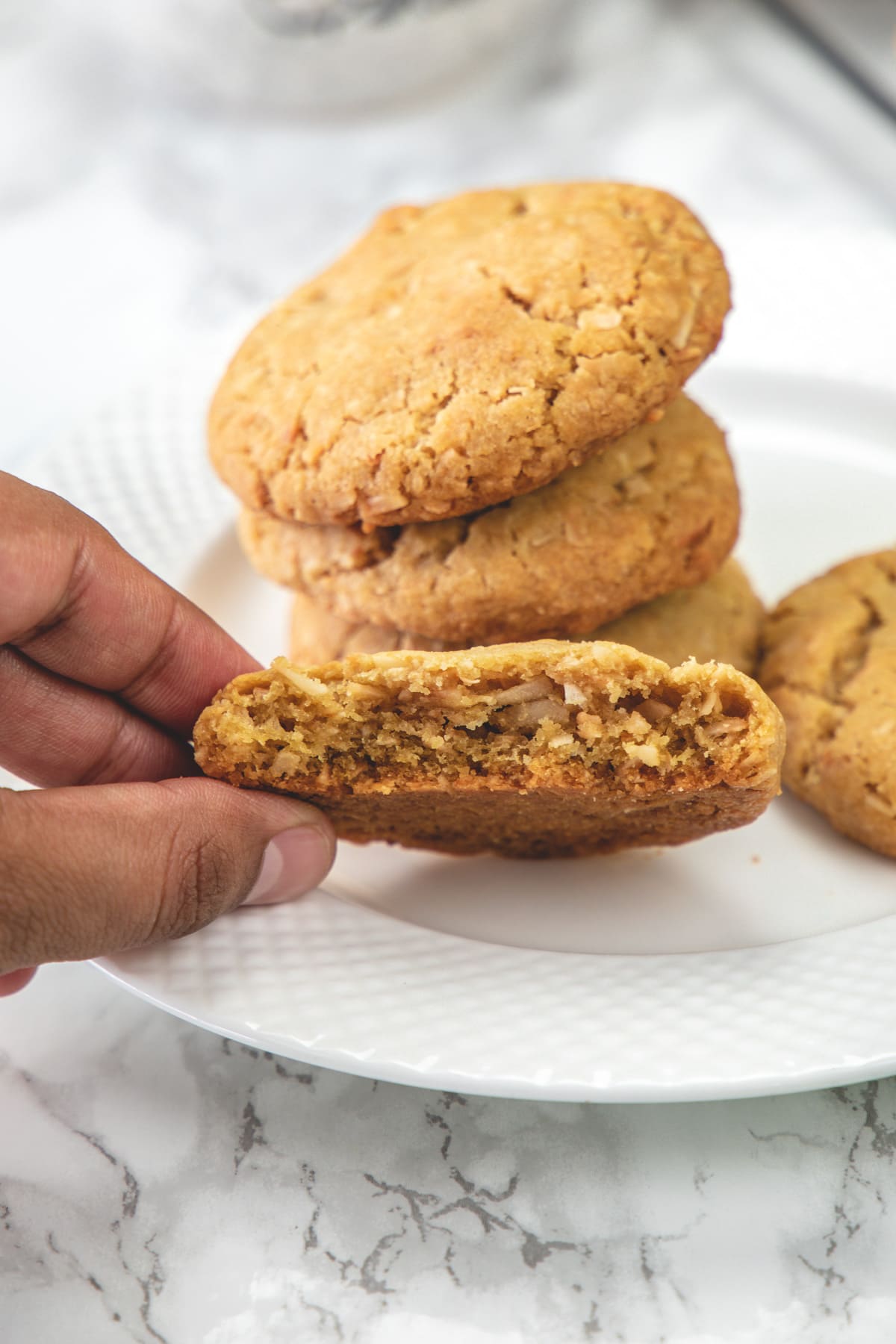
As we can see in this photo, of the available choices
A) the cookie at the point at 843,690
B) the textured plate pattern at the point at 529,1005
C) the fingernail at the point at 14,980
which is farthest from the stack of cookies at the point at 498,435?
the fingernail at the point at 14,980

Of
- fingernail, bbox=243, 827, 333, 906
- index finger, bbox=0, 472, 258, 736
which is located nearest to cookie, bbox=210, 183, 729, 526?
index finger, bbox=0, 472, 258, 736

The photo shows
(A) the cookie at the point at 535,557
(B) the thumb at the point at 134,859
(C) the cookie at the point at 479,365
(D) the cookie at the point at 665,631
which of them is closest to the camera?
(B) the thumb at the point at 134,859

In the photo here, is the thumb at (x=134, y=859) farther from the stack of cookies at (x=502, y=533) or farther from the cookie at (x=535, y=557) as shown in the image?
the cookie at (x=535, y=557)

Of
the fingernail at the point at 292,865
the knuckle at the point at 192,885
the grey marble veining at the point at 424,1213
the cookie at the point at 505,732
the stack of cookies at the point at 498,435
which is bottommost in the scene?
the grey marble veining at the point at 424,1213

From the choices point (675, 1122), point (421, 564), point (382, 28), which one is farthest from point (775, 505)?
point (382, 28)

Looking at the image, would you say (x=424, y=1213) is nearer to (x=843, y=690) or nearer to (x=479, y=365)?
(x=843, y=690)

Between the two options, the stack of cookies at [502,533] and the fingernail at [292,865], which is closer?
the stack of cookies at [502,533]

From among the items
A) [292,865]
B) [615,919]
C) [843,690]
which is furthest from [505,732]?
[843,690]
